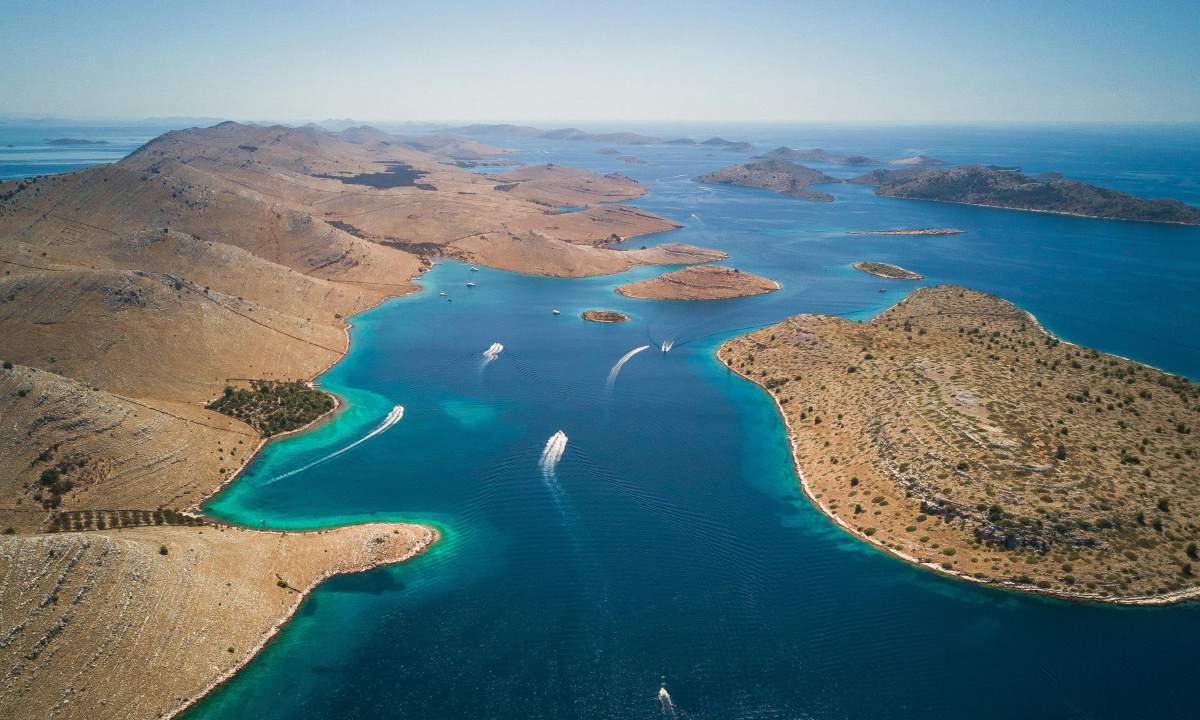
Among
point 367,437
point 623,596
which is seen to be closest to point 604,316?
point 367,437

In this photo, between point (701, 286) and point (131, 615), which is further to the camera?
point (701, 286)

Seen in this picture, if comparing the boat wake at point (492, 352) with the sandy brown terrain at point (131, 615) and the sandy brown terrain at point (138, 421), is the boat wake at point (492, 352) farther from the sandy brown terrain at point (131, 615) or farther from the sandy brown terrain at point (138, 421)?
the sandy brown terrain at point (131, 615)

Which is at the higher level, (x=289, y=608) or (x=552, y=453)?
(x=552, y=453)

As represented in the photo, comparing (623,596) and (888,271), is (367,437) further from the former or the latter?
(888,271)

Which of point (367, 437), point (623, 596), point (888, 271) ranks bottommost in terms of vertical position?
point (623, 596)

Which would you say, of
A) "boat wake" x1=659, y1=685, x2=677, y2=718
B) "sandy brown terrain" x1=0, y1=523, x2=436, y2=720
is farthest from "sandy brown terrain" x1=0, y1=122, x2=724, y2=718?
"boat wake" x1=659, y1=685, x2=677, y2=718

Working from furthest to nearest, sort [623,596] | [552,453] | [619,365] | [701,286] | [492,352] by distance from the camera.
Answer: [701,286] < [492,352] < [619,365] < [552,453] < [623,596]

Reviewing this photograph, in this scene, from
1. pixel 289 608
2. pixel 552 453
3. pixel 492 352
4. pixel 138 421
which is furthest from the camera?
pixel 492 352
